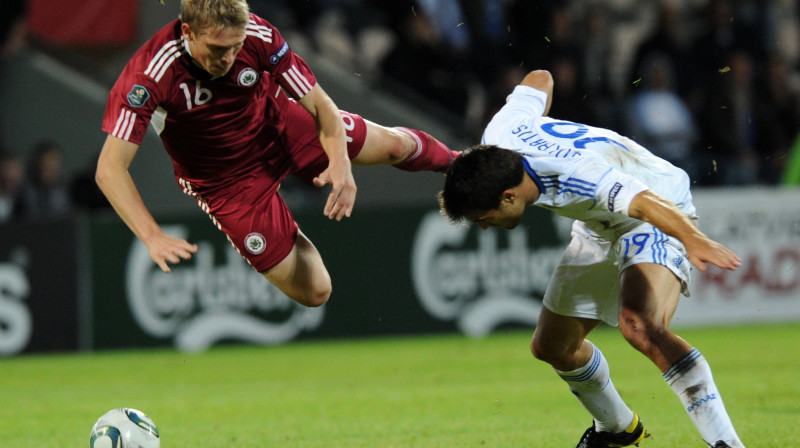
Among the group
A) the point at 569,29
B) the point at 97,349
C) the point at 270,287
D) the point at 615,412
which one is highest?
the point at 569,29

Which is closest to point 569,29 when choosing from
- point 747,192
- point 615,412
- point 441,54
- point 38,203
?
point 441,54

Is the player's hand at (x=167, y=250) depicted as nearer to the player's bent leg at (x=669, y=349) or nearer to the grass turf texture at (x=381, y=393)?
the grass turf texture at (x=381, y=393)

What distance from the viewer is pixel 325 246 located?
12648 mm

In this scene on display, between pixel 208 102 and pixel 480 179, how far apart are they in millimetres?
1775

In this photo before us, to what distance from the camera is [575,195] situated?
204 inches

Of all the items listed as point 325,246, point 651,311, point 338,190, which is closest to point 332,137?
point 338,190

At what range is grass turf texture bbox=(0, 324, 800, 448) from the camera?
691 cm

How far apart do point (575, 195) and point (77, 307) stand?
327 inches

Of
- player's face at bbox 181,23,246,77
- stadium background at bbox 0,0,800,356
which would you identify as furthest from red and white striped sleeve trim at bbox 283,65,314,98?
stadium background at bbox 0,0,800,356

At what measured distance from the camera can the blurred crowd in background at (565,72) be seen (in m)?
13.1

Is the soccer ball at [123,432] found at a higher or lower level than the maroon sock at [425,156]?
lower

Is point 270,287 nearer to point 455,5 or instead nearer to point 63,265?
point 63,265

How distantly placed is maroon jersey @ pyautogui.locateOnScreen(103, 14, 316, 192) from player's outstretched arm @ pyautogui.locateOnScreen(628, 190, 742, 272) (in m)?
2.12

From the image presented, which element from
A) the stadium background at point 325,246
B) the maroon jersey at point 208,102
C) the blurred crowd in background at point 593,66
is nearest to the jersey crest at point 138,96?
the maroon jersey at point 208,102
